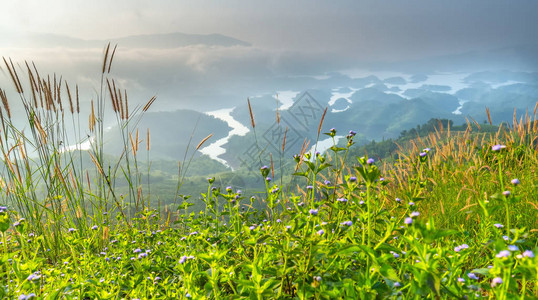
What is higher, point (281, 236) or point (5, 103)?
point (5, 103)

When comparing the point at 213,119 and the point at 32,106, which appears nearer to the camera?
the point at 32,106

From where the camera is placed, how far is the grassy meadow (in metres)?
1.36

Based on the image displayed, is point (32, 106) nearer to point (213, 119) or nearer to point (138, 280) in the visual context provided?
point (138, 280)

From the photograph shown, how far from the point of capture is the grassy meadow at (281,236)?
1357 millimetres

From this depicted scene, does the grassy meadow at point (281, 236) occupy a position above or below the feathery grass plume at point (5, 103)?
below

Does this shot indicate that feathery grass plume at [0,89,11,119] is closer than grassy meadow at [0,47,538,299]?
No

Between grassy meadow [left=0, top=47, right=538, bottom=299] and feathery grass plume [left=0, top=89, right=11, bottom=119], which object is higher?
feathery grass plume [left=0, top=89, right=11, bottom=119]

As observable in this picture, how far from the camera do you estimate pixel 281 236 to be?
2.07 m

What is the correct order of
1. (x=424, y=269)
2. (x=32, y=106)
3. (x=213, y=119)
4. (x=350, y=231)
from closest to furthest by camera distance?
(x=424, y=269) → (x=350, y=231) → (x=32, y=106) → (x=213, y=119)

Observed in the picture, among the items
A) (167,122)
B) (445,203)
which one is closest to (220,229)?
(445,203)

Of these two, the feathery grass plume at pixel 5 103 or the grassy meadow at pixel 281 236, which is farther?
the feathery grass plume at pixel 5 103

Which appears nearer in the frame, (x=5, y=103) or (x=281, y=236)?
(x=281, y=236)

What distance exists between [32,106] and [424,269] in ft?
13.1

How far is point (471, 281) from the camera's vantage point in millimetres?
1414
